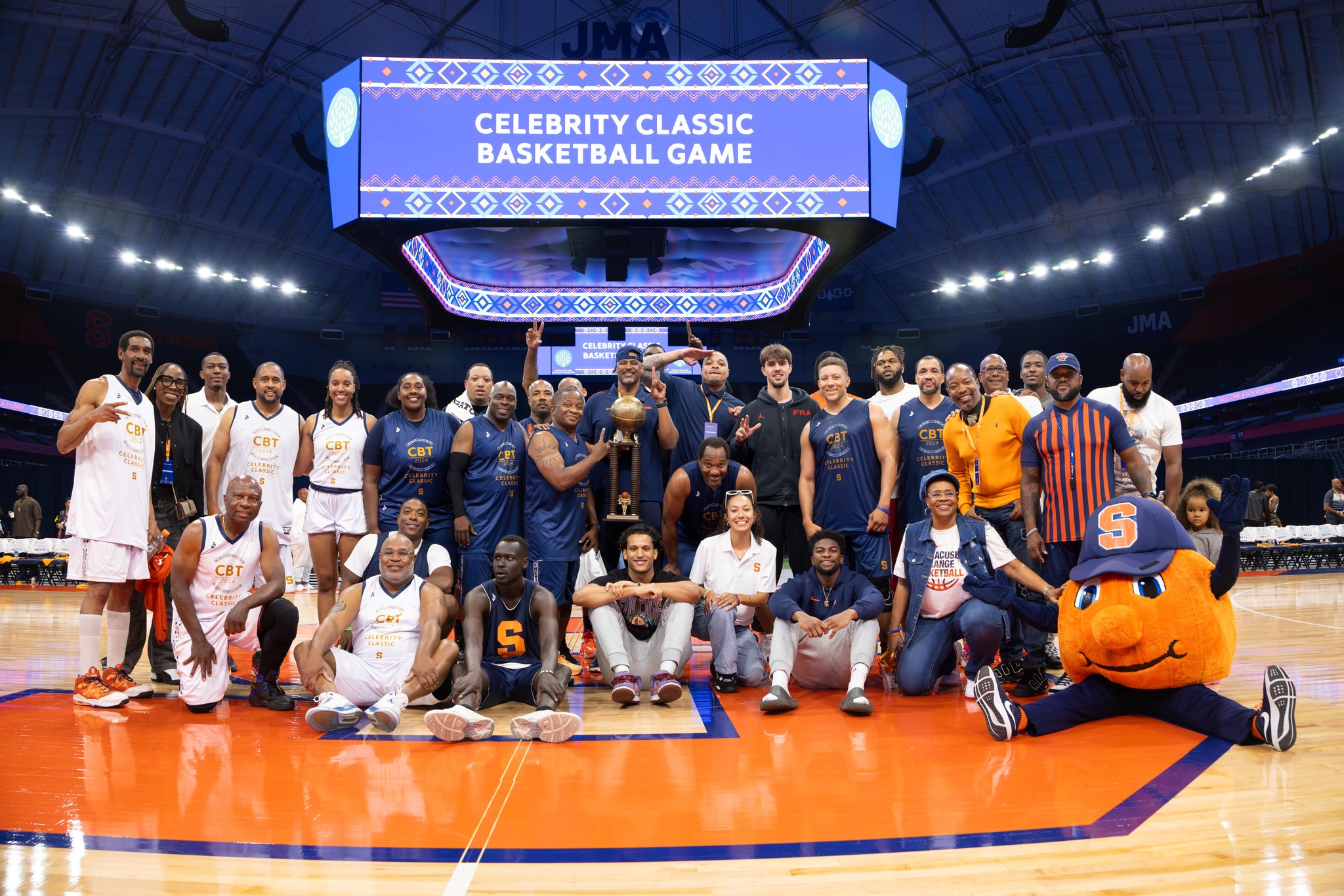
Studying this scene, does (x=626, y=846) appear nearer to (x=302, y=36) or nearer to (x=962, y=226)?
(x=302, y=36)

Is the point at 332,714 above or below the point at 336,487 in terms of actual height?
below

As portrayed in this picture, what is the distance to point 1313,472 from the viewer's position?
Result: 19281mm

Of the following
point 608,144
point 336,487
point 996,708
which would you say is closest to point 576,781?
point 996,708

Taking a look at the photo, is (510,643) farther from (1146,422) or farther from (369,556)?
(1146,422)

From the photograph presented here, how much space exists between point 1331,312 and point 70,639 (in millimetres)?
23346

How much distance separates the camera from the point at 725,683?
4.83 metres

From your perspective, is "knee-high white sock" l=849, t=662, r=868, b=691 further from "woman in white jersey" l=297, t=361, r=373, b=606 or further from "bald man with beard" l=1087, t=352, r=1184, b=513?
"woman in white jersey" l=297, t=361, r=373, b=606

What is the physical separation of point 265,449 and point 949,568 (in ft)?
13.8

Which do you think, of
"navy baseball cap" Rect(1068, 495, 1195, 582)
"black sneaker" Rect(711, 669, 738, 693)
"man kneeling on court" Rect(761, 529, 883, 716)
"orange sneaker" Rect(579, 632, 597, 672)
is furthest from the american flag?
"navy baseball cap" Rect(1068, 495, 1195, 582)

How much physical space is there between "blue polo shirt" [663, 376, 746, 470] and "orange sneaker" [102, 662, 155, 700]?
328 centimetres

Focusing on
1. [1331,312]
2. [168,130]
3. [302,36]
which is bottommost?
[1331,312]

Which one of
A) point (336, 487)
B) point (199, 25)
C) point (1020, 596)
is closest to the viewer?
point (1020, 596)

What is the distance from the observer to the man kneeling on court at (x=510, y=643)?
421 cm

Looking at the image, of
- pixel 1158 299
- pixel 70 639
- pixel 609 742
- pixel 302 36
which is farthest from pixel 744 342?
pixel 609 742
